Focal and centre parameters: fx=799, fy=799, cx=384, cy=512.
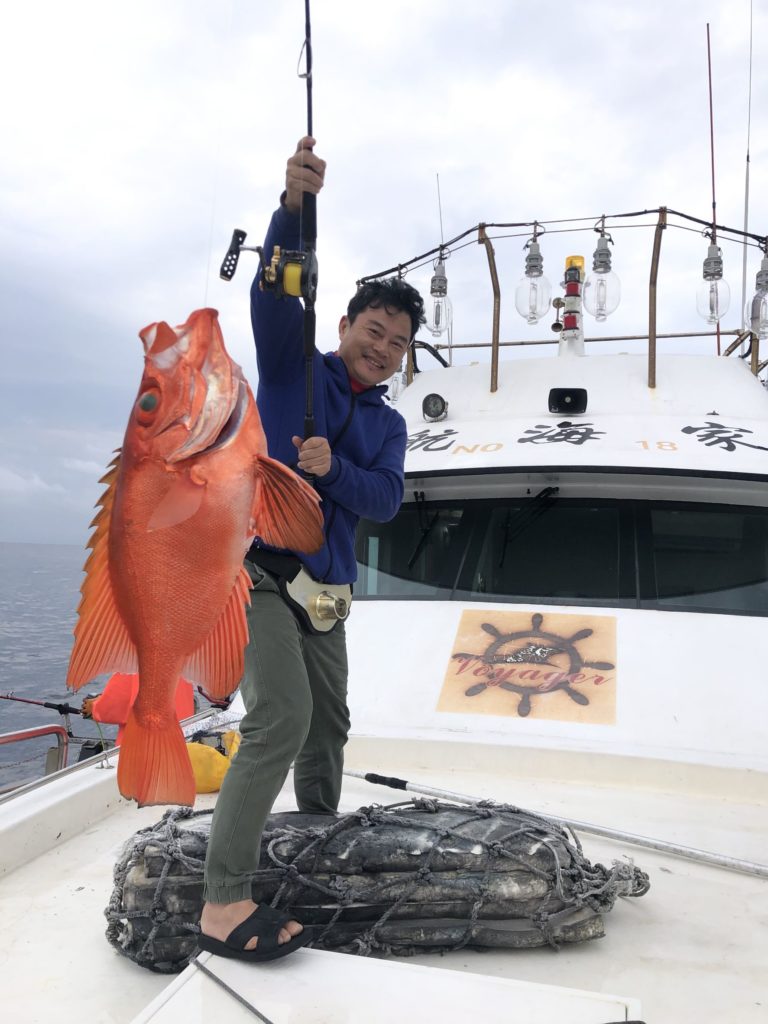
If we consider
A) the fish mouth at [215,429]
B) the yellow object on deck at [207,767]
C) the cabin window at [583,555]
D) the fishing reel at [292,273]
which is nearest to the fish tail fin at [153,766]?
the fish mouth at [215,429]

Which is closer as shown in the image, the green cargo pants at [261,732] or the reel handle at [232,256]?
the reel handle at [232,256]

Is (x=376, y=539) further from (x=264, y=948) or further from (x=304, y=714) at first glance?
(x=264, y=948)

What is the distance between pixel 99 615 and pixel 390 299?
150 centimetres

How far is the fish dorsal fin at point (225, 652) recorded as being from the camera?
5.46ft

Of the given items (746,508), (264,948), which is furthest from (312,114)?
(746,508)

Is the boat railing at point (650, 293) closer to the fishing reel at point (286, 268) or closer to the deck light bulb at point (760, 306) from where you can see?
the deck light bulb at point (760, 306)

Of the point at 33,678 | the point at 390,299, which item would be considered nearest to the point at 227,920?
the point at 390,299

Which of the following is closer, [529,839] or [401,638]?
[529,839]

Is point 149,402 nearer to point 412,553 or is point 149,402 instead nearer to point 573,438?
point 412,553

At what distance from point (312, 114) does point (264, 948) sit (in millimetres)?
2246

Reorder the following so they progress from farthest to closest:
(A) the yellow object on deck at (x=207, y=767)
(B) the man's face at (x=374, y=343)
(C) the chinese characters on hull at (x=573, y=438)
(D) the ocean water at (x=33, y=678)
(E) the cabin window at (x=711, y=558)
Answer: (D) the ocean water at (x=33, y=678) < (C) the chinese characters on hull at (x=573, y=438) < (E) the cabin window at (x=711, y=558) < (A) the yellow object on deck at (x=207, y=767) < (B) the man's face at (x=374, y=343)

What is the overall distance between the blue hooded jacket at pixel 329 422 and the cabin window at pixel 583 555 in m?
2.26

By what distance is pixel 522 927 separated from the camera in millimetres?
2371

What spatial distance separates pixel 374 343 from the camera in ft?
8.61
